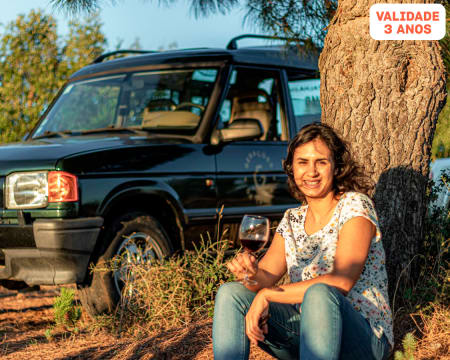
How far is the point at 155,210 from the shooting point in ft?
18.1

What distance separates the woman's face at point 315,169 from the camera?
3242mm

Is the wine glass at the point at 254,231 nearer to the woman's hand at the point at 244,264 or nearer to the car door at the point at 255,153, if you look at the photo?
the woman's hand at the point at 244,264

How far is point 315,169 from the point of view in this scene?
3.25 metres

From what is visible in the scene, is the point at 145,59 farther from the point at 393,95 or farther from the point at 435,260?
the point at 435,260

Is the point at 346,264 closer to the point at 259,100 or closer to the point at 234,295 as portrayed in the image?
the point at 234,295

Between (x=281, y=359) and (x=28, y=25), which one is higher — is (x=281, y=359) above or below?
below

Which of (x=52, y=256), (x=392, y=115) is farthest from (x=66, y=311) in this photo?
(x=392, y=115)

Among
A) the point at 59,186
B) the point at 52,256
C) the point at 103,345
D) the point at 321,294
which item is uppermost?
the point at 59,186

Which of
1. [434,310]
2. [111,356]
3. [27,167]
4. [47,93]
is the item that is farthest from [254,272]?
[47,93]

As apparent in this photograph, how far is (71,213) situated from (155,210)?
831 millimetres

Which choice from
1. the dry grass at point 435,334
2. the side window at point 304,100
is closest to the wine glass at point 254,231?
the dry grass at point 435,334

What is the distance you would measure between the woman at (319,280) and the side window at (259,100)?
9.67ft

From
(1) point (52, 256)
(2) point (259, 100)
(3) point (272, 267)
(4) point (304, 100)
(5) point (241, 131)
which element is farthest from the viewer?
(4) point (304, 100)

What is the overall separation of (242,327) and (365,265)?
2.08 feet
